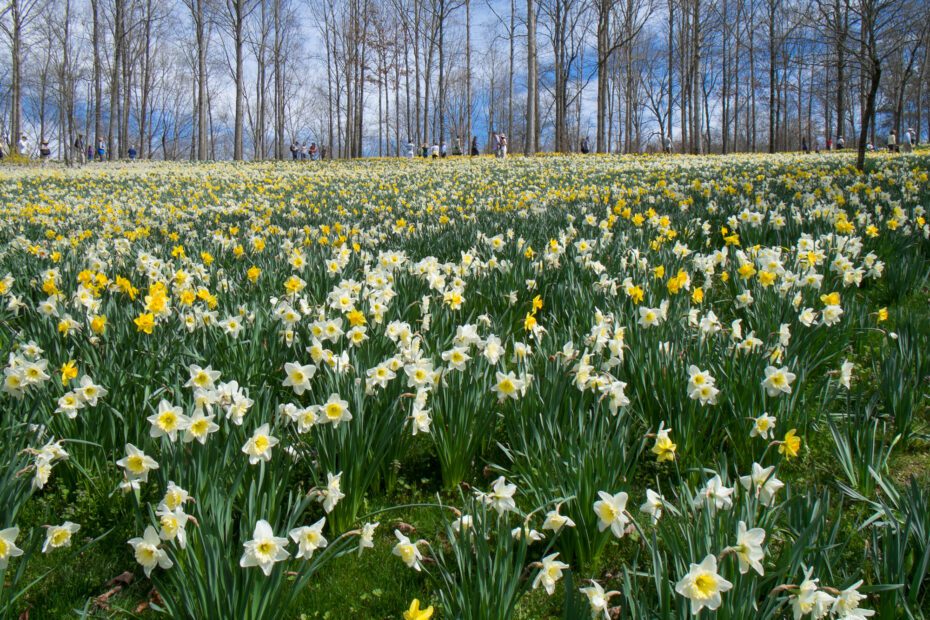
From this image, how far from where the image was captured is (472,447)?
7.48 feet

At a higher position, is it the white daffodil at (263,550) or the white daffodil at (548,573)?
the white daffodil at (263,550)

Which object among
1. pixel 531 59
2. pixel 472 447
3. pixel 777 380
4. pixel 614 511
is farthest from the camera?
pixel 531 59

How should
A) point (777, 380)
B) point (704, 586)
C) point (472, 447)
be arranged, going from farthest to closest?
1. point (472, 447)
2. point (777, 380)
3. point (704, 586)

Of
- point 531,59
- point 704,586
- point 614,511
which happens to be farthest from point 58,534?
point 531,59

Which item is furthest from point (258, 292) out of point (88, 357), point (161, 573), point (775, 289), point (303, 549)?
point (775, 289)

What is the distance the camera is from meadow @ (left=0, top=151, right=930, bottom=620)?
139cm

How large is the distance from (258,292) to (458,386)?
6.74 feet

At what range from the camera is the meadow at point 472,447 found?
54.8 inches

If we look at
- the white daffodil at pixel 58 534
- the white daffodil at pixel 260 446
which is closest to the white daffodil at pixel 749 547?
the white daffodil at pixel 260 446

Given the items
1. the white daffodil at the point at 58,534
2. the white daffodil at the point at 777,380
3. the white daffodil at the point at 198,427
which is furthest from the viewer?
the white daffodil at the point at 777,380

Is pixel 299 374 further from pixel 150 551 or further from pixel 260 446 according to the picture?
pixel 150 551

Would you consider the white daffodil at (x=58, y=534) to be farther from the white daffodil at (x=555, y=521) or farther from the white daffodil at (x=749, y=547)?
the white daffodil at (x=749, y=547)

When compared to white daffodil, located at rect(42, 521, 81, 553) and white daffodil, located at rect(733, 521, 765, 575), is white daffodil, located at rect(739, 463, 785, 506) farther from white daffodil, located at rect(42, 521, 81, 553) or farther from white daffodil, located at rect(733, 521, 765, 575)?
white daffodil, located at rect(42, 521, 81, 553)

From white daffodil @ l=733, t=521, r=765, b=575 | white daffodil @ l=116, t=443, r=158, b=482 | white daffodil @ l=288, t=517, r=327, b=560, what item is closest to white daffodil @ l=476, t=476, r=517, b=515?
white daffodil @ l=288, t=517, r=327, b=560
